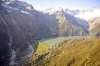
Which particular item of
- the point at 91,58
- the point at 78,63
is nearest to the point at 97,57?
the point at 91,58

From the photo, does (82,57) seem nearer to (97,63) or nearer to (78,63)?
(78,63)

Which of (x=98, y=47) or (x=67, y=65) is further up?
(x=98, y=47)

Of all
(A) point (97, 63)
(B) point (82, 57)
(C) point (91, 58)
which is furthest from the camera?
(B) point (82, 57)

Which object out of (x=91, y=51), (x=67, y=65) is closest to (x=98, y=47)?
(x=91, y=51)

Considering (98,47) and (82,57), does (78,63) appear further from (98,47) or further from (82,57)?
(98,47)

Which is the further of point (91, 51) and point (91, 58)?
point (91, 51)

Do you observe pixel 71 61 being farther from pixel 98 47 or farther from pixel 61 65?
pixel 98 47

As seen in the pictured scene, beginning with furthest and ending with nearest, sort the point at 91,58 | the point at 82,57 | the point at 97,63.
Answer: the point at 82,57, the point at 91,58, the point at 97,63

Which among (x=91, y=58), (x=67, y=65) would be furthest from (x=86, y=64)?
(x=67, y=65)

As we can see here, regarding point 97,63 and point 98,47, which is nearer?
point 97,63
